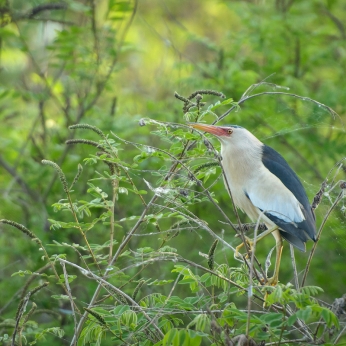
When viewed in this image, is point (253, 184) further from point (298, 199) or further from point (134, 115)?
point (134, 115)

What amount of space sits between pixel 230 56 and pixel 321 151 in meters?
1.43

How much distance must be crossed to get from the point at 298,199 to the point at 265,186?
0.67 feet

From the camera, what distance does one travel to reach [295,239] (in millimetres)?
3539

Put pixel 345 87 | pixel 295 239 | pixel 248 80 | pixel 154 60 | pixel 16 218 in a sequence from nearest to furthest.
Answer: pixel 295 239 → pixel 16 218 → pixel 248 80 → pixel 345 87 → pixel 154 60

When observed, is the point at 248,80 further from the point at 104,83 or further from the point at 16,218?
the point at 16,218

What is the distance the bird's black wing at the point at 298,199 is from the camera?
11.0 ft

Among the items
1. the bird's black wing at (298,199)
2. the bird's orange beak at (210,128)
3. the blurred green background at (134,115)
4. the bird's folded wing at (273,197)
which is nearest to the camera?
the bird's orange beak at (210,128)

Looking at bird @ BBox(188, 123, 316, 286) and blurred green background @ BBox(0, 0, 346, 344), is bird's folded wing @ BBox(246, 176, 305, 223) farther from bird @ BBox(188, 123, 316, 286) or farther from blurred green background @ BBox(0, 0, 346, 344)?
blurred green background @ BBox(0, 0, 346, 344)

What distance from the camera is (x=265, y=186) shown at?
3637 millimetres

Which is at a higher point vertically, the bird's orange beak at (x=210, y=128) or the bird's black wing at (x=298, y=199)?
the bird's orange beak at (x=210, y=128)

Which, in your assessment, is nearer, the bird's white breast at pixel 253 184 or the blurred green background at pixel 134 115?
the bird's white breast at pixel 253 184

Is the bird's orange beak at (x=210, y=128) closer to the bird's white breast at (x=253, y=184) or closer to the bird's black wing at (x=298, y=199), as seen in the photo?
the bird's white breast at (x=253, y=184)

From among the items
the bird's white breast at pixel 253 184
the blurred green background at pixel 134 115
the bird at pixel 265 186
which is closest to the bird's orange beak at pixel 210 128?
the bird at pixel 265 186

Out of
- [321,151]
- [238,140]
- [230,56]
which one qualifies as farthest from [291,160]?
[238,140]
